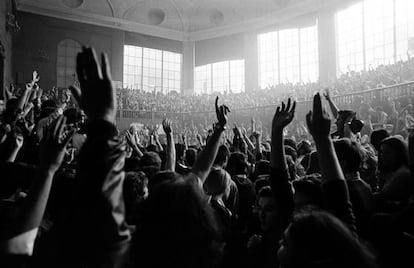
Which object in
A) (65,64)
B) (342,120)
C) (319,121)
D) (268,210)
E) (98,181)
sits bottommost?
(268,210)

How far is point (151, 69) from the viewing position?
25.8 meters

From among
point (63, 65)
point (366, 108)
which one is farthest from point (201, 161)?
point (63, 65)

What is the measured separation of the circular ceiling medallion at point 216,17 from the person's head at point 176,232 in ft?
84.9

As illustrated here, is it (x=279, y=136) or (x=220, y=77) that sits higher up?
(x=220, y=77)

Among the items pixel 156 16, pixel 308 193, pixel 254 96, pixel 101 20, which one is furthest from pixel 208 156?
pixel 156 16

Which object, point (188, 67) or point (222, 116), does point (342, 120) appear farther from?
point (188, 67)

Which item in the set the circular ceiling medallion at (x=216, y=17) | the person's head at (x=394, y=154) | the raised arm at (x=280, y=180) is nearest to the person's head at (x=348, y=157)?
the person's head at (x=394, y=154)

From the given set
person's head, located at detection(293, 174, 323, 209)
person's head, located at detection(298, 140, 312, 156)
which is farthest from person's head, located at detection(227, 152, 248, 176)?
person's head, located at detection(293, 174, 323, 209)

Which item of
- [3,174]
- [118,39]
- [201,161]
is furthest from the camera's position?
[118,39]

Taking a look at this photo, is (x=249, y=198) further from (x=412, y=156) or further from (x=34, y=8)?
(x=34, y=8)

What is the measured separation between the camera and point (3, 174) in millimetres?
2012

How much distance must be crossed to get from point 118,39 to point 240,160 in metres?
21.7

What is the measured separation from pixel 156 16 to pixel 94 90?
995 inches

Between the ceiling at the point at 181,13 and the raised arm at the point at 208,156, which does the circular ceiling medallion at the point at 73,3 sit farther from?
the raised arm at the point at 208,156
